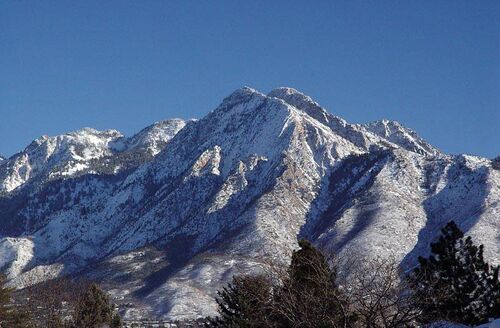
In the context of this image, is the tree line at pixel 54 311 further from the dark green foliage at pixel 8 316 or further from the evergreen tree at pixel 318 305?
the evergreen tree at pixel 318 305

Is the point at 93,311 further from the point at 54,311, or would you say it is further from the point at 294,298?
the point at 294,298

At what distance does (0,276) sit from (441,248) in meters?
49.3

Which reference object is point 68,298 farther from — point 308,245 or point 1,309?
point 308,245

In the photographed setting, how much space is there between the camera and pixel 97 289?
83.2 meters

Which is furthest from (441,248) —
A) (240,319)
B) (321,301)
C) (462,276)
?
(321,301)

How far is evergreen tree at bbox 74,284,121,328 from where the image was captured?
7950 centimetres

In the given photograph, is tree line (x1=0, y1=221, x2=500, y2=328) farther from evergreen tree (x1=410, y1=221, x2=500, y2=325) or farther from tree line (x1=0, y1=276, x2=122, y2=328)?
tree line (x1=0, y1=276, x2=122, y2=328)

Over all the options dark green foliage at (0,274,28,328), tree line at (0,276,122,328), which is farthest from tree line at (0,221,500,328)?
tree line at (0,276,122,328)

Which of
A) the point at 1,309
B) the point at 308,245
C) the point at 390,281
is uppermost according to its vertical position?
the point at 308,245

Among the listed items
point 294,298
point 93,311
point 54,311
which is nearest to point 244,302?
point 294,298

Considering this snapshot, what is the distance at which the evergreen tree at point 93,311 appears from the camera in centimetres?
7950

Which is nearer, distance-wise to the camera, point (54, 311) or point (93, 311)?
point (93, 311)

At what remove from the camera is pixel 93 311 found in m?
81.6

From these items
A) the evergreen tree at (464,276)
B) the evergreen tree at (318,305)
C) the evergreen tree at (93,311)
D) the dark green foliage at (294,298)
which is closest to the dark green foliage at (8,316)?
the evergreen tree at (93,311)
